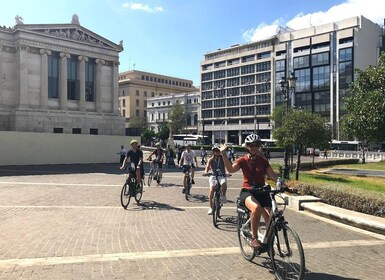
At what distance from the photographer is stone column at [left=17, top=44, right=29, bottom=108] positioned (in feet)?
126

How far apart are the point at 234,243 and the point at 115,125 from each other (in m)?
39.6

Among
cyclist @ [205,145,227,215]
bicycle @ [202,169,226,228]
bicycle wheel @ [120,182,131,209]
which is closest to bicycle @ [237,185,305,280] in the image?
bicycle @ [202,169,226,228]

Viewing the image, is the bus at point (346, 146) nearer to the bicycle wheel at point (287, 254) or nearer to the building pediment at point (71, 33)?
the building pediment at point (71, 33)

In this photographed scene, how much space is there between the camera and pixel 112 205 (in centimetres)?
1105

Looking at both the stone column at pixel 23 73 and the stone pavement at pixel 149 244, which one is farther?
the stone column at pixel 23 73

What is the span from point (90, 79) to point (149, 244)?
40.2 meters

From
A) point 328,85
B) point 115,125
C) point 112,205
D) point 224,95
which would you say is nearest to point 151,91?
point 224,95

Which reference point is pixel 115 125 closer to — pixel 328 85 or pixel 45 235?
pixel 45 235

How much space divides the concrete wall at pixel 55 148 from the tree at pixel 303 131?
1639 centimetres

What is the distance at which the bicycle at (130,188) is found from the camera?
34.7 feet

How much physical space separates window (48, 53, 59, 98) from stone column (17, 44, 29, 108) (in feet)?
8.66

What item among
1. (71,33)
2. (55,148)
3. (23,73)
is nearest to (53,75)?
(23,73)

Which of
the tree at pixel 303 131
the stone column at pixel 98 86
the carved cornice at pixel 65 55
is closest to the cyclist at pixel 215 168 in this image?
the tree at pixel 303 131

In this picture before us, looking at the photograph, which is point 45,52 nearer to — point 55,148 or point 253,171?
point 55,148
